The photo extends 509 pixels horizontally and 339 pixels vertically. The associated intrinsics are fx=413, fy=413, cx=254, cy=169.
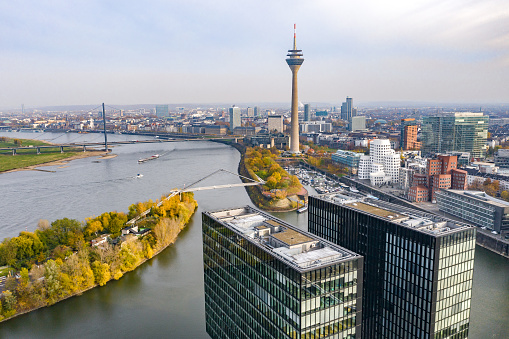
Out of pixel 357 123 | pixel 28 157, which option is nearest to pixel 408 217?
pixel 28 157

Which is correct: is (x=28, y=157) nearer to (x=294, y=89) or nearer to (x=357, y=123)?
(x=294, y=89)

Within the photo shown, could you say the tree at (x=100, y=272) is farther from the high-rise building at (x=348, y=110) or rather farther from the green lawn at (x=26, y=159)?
the high-rise building at (x=348, y=110)

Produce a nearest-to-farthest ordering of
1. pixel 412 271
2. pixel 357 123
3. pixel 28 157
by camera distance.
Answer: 1. pixel 412 271
2. pixel 28 157
3. pixel 357 123

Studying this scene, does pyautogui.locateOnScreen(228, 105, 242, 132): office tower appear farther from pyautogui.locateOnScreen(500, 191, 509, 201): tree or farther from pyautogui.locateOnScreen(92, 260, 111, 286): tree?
pyautogui.locateOnScreen(92, 260, 111, 286): tree

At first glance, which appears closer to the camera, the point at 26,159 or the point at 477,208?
the point at 477,208

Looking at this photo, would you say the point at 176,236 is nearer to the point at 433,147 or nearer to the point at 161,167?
the point at 161,167

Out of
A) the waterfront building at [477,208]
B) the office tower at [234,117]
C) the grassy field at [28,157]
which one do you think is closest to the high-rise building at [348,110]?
the office tower at [234,117]
